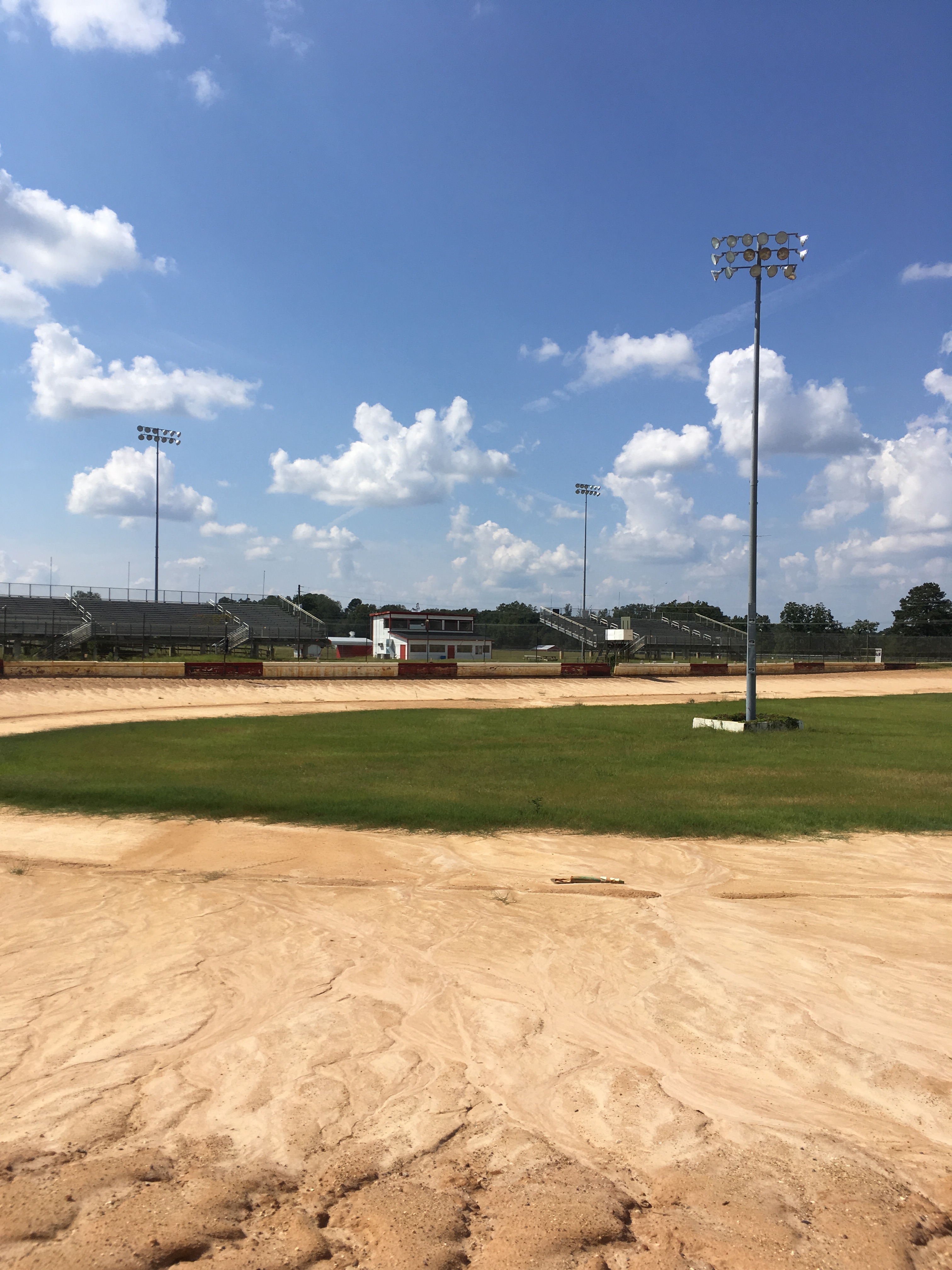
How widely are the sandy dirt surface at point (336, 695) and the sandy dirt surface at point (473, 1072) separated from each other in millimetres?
19327

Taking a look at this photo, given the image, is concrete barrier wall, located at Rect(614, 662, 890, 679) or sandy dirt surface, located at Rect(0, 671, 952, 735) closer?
sandy dirt surface, located at Rect(0, 671, 952, 735)

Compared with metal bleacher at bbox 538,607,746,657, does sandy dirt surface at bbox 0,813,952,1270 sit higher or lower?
lower

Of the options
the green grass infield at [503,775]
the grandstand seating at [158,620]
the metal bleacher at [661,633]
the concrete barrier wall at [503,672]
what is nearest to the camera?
the green grass infield at [503,775]

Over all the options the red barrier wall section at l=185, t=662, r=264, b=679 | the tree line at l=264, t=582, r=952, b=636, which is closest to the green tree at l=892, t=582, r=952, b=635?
the tree line at l=264, t=582, r=952, b=636

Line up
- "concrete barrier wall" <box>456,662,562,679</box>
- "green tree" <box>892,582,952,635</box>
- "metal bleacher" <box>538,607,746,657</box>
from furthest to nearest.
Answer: "green tree" <box>892,582,952,635</box> → "metal bleacher" <box>538,607,746,657</box> → "concrete barrier wall" <box>456,662,562,679</box>

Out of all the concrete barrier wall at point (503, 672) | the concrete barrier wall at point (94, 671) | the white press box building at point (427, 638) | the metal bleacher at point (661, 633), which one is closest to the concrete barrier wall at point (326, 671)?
the concrete barrier wall at point (503, 672)

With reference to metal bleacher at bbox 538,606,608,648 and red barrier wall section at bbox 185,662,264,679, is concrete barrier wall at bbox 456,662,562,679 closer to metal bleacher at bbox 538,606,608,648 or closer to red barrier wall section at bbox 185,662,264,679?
red barrier wall section at bbox 185,662,264,679

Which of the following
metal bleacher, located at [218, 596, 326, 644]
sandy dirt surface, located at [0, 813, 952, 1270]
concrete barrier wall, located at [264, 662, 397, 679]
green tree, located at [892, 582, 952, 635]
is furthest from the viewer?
green tree, located at [892, 582, 952, 635]

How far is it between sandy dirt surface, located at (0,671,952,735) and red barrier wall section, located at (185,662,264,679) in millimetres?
698

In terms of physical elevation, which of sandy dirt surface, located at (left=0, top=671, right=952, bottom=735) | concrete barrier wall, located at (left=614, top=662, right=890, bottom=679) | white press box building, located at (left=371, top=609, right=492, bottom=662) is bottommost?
sandy dirt surface, located at (left=0, top=671, right=952, bottom=735)

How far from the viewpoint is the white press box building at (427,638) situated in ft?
210

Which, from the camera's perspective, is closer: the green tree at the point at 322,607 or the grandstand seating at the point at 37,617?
the grandstand seating at the point at 37,617

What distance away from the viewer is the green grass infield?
37.4 ft

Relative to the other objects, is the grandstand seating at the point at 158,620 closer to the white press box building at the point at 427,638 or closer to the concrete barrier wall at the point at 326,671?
the white press box building at the point at 427,638
